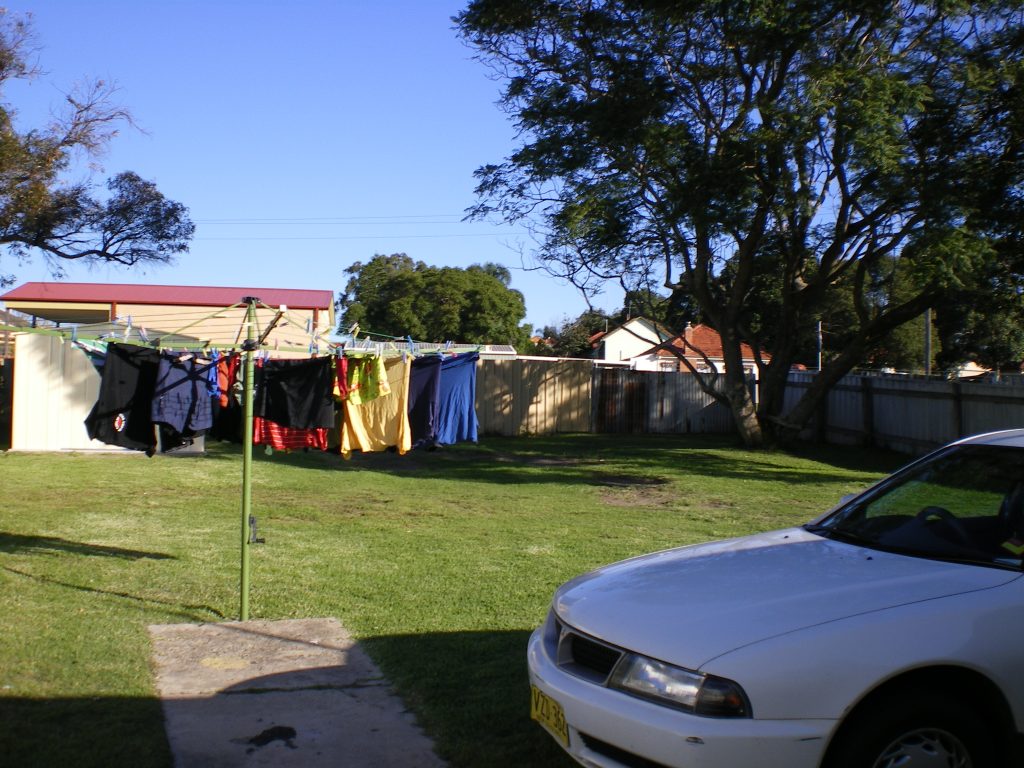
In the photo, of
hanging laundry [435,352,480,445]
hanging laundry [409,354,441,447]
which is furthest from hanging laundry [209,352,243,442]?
hanging laundry [435,352,480,445]

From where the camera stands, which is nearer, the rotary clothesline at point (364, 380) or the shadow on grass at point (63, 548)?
the rotary clothesline at point (364, 380)

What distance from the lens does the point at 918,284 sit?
17.2m

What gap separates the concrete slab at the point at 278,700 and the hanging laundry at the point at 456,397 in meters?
3.05

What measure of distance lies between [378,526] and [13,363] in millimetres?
10614

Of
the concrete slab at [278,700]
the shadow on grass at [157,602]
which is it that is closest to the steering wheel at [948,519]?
the concrete slab at [278,700]

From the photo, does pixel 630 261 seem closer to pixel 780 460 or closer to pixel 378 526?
pixel 780 460

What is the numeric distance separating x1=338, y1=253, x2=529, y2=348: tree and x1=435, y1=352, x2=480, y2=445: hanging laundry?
132 feet

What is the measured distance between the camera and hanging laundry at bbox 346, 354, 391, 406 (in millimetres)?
8703

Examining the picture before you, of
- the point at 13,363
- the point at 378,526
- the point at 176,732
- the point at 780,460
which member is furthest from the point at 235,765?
the point at 780,460

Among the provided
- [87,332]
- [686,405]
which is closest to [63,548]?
[87,332]

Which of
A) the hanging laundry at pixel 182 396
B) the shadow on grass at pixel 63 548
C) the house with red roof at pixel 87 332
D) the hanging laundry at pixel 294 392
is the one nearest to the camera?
the hanging laundry at pixel 182 396

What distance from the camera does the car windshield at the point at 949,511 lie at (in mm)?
4359

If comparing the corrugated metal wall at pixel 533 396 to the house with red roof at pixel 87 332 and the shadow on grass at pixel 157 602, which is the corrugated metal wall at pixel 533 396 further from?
the shadow on grass at pixel 157 602

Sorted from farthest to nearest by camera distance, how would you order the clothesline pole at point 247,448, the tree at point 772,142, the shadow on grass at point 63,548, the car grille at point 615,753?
the tree at point 772,142, the shadow on grass at point 63,548, the clothesline pole at point 247,448, the car grille at point 615,753
